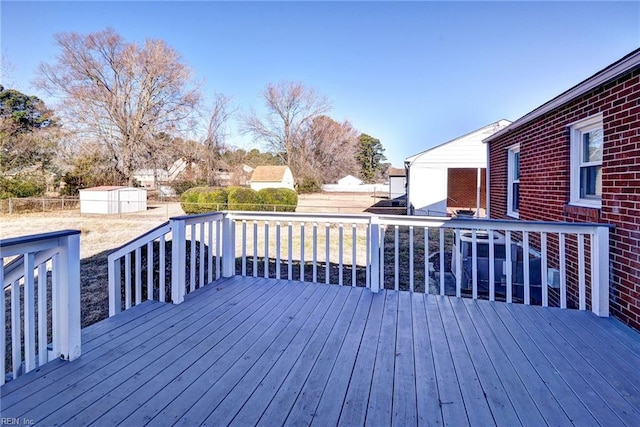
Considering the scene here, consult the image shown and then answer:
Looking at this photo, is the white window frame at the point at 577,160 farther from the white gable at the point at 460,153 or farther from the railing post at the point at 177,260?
the white gable at the point at 460,153

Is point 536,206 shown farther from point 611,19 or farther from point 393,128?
point 393,128

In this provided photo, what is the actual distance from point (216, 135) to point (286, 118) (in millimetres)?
7575

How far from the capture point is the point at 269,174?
99.1ft

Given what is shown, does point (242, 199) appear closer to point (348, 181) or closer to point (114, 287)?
point (114, 287)

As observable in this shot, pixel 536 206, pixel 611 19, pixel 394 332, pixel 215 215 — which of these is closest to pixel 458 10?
pixel 611 19

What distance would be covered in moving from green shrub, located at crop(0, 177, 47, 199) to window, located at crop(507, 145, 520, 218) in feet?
68.0

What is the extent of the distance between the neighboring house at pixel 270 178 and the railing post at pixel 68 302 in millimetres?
27834

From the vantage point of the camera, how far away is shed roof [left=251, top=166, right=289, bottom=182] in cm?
3000

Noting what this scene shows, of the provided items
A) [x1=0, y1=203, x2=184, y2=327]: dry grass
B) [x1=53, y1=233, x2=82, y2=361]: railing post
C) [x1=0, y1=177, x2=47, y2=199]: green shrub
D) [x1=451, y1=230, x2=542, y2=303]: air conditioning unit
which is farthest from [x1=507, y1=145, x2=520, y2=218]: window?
[x1=0, y1=177, x2=47, y2=199]: green shrub

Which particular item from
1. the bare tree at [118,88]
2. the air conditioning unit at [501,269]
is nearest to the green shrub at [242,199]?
the bare tree at [118,88]

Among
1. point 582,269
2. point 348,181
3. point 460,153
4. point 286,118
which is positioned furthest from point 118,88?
point 582,269

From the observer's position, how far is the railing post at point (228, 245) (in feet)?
14.0

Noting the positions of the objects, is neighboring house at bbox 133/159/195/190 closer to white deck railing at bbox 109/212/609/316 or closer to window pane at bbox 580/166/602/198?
white deck railing at bbox 109/212/609/316

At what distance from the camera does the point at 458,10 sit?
300 inches
